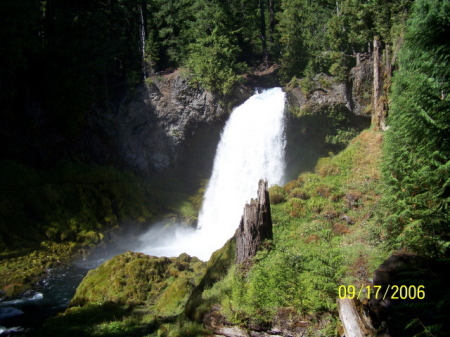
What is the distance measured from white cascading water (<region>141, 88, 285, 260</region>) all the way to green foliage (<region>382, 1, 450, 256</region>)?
15084 millimetres

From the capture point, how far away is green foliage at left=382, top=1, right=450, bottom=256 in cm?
764

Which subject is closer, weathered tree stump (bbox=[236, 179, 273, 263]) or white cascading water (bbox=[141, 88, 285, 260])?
weathered tree stump (bbox=[236, 179, 273, 263])

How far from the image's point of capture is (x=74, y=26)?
24812mm

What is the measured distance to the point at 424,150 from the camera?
828 centimetres

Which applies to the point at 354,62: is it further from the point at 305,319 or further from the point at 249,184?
the point at 305,319

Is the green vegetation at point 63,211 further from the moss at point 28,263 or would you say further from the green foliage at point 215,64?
the green foliage at point 215,64

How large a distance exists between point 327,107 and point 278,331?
19.5 meters

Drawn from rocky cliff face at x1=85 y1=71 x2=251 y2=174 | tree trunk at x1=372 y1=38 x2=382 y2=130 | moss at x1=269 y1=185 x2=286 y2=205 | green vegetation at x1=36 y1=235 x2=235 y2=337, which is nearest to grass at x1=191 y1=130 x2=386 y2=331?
moss at x1=269 y1=185 x2=286 y2=205

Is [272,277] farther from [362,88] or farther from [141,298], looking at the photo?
[362,88]

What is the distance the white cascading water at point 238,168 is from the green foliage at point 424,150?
15.1 meters

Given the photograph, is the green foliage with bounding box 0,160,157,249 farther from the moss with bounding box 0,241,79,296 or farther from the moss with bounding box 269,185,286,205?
the moss with bounding box 269,185,286,205

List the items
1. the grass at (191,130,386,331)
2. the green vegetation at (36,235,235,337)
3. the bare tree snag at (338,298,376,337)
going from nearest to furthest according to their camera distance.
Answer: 1. the bare tree snag at (338,298,376,337)
2. the grass at (191,130,386,331)
3. the green vegetation at (36,235,235,337)

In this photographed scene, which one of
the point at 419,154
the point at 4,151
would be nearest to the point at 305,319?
the point at 419,154

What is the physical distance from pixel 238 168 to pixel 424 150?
1831 cm
